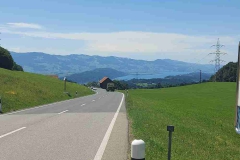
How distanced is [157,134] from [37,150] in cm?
495

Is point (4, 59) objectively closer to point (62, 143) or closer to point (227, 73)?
point (62, 143)

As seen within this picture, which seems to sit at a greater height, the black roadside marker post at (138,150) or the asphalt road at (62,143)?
the black roadside marker post at (138,150)

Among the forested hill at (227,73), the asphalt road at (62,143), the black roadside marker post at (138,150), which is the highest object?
the forested hill at (227,73)

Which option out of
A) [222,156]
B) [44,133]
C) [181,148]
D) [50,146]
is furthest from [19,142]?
[222,156]

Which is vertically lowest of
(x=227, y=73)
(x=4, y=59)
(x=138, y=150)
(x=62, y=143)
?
(x=62, y=143)

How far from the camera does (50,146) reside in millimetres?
9227

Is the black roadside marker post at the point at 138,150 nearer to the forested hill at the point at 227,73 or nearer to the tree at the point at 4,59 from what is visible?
the tree at the point at 4,59

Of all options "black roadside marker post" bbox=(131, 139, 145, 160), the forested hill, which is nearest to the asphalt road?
"black roadside marker post" bbox=(131, 139, 145, 160)

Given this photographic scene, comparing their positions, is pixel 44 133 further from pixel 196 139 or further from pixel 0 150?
pixel 196 139

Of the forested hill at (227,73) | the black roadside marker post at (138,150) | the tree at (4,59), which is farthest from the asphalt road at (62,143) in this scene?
the forested hill at (227,73)

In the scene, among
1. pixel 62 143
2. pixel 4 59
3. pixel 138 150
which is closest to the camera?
pixel 138 150

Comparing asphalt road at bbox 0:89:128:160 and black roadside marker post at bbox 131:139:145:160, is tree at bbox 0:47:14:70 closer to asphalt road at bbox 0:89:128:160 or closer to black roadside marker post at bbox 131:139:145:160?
asphalt road at bbox 0:89:128:160

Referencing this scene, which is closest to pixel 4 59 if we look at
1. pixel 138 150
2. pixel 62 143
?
pixel 62 143

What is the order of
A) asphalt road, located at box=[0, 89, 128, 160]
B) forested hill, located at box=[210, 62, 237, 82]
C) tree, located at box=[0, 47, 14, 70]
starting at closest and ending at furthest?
asphalt road, located at box=[0, 89, 128, 160] < tree, located at box=[0, 47, 14, 70] < forested hill, located at box=[210, 62, 237, 82]
